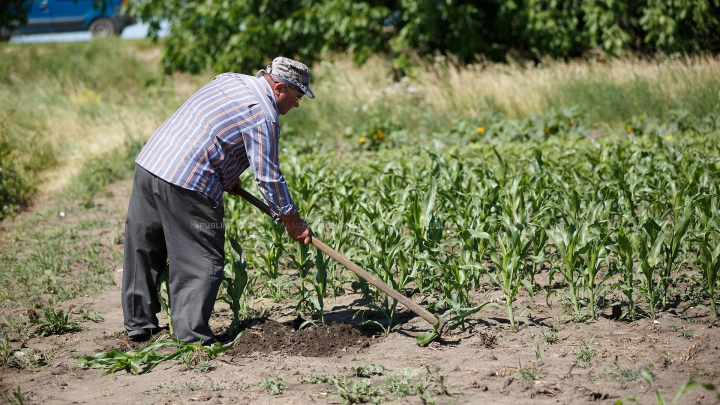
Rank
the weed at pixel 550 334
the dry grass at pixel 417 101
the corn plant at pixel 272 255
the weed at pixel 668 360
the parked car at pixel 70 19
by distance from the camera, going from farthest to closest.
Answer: the parked car at pixel 70 19
the dry grass at pixel 417 101
the corn plant at pixel 272 255
the weed at pixel 550 334
the weed at pixel 668 360

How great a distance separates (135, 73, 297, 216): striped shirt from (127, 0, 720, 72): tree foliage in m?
8.95

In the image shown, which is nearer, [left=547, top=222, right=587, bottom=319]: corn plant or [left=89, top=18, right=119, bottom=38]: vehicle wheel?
[left=547, top=222, right=587, bottom=319]: corn plant

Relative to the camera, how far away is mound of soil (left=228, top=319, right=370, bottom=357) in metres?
4.00

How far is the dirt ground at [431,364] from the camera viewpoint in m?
3.35

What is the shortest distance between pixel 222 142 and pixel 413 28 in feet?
30.9

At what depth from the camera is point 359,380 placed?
11.5ft

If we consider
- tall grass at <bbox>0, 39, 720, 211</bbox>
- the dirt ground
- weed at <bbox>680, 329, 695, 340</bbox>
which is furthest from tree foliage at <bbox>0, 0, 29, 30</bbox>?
weed at <bbox>680, 329, 695, 340</bbox>

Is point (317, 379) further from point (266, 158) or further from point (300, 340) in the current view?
point (266, 158)

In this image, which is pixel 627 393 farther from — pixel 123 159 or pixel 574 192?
pixel 123 159

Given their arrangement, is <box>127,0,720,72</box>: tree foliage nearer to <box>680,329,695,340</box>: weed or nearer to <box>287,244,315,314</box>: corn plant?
<box>680,329,695,340</box>: weed

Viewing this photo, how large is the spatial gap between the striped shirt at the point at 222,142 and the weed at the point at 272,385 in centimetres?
92

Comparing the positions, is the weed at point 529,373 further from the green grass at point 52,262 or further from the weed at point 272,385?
the green grass at point 52,262

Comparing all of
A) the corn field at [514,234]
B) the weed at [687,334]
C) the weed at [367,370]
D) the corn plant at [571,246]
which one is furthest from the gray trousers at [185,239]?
the weed at [687,334]

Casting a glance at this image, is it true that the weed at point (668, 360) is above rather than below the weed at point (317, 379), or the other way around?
below
